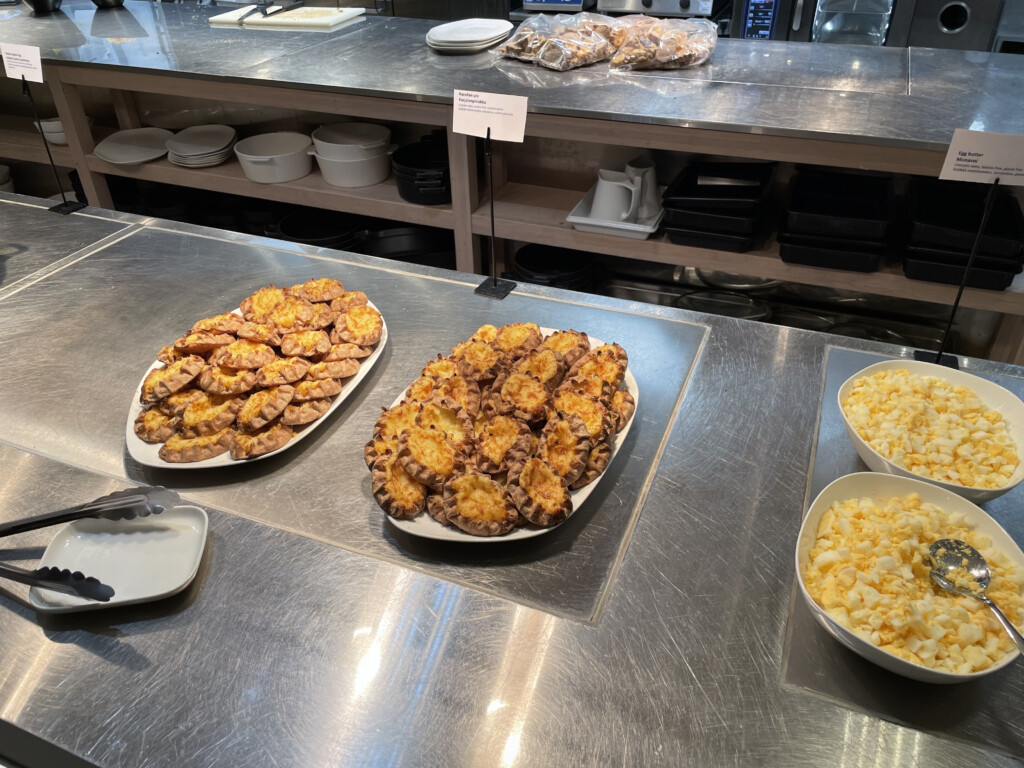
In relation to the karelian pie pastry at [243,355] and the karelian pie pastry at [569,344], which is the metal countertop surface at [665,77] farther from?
the karelian pie pastry at [243,355]

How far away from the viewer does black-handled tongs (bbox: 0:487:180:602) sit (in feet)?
2.83

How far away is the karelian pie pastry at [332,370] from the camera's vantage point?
117 cm

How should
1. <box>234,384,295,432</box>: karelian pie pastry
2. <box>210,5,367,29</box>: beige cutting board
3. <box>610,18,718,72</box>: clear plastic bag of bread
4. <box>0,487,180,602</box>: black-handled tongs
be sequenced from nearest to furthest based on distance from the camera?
<box>0,487,180,602</box>: black-handled tongs, <box>234,384,295,432</box>: karelian pie pastry, <box>610,18,718,72</box>: clear plastic bag of bread, <box>210,5,367,29</box>: beige cutting board

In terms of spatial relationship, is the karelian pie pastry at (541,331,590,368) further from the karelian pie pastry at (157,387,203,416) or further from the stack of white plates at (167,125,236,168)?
the stack of white plates at (167,125,236,168)

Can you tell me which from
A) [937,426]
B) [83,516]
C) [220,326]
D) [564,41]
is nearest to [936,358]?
[937,426]

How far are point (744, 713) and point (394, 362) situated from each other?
31.7 inches

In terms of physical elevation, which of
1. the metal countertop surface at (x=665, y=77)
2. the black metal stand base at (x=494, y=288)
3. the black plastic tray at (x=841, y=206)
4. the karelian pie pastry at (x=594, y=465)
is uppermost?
the metal countertop surface at (x=665, y=77)

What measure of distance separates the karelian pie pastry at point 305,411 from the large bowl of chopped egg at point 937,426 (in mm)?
766

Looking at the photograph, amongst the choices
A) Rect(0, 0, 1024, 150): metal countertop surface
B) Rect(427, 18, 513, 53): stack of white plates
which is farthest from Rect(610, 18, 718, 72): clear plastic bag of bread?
Rect(427, 18, 513, 53): stack of white plates

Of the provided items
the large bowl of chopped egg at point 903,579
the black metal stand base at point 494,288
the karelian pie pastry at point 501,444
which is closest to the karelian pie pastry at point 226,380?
the karelian pie pastry at point 501,444

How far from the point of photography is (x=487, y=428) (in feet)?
3.38

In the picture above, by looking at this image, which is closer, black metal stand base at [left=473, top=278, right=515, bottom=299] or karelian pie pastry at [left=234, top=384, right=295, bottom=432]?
karelian pie pastry at [left=234, top=384, right=295, bottom=432]

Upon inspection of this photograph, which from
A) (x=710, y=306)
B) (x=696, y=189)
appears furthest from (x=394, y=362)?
(x=710, y=306)

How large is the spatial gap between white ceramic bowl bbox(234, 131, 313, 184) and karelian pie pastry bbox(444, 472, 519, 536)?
2.02 metres
